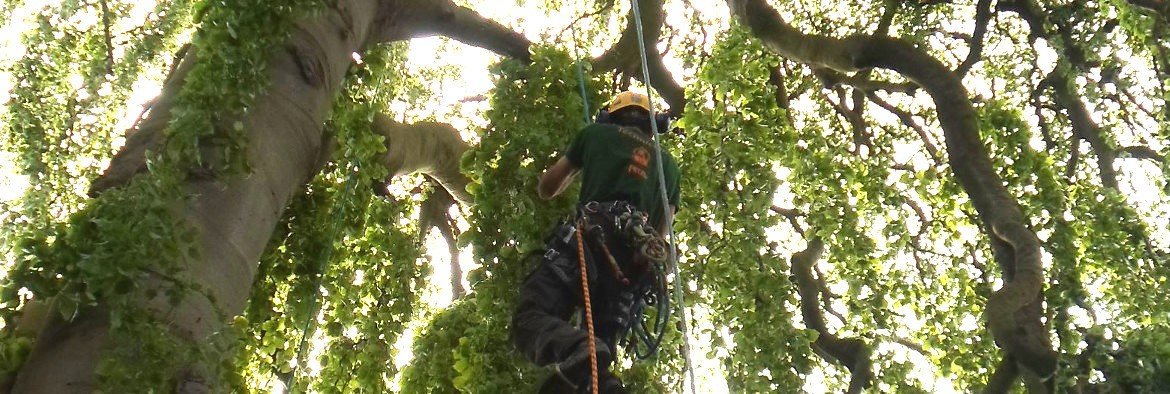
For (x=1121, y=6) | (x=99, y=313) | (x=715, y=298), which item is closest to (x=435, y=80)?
(x=715, y=298)

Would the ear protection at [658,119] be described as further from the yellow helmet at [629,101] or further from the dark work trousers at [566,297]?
the dark work trousers at [566,297]

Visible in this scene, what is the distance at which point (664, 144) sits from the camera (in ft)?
14.3

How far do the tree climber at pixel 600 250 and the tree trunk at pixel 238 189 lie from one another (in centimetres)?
87

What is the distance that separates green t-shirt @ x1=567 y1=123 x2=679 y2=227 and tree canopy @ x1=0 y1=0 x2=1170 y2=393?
0.31 metres

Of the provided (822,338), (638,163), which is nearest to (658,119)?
(638,163)

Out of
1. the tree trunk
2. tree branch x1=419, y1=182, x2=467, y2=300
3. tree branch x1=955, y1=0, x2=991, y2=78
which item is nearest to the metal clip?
the tree trunk

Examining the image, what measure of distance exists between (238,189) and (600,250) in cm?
119

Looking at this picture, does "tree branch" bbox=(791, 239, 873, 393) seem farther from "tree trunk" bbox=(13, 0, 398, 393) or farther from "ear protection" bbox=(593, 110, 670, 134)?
"tree trunk" bbox=(13, 0, 398, 393)

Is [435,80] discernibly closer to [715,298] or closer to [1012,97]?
[715,298]

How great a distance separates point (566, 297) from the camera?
9.70 ft

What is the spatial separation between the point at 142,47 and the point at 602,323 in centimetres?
346

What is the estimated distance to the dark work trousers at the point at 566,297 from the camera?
2.77 metres

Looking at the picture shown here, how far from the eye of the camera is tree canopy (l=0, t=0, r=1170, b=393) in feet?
6.68

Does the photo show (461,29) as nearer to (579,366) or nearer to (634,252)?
(634,252)
